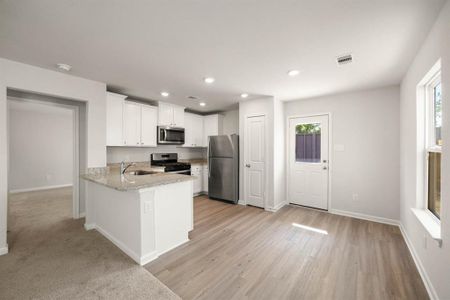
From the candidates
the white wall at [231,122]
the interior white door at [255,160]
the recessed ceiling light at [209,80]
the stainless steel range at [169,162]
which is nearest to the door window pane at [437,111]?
the interior white door at [255,160]

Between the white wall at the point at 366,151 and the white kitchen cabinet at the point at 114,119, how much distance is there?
3.95 metres

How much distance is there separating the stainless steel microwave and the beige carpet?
7.06ft

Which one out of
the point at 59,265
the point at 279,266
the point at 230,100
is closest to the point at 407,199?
the point at 279,266

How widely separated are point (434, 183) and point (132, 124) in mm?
4625

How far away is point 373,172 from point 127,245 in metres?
4.10

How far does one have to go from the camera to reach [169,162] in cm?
490

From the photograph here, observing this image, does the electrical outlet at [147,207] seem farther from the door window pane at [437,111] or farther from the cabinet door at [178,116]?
the door window pane at [437,111]

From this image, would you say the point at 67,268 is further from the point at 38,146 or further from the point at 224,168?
the point at 38,146

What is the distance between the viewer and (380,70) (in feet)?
8.28

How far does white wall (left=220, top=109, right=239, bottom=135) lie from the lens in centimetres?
524

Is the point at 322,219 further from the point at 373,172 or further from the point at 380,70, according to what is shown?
the point at 380,70

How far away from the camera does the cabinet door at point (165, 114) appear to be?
14.1 ft

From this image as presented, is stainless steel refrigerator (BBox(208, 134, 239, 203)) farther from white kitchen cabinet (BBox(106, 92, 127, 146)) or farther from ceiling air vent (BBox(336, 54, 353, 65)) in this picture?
ceiling air vent (BBox(336, 54, 353, 65))

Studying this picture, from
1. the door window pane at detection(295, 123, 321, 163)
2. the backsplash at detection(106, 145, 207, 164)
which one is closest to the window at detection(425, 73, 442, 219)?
the door window pane at detection(295, 123, 321, 163)
